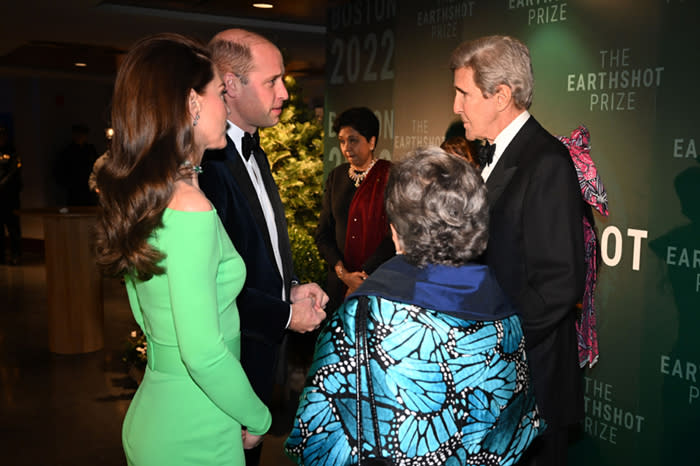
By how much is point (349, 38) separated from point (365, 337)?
421 centimetres

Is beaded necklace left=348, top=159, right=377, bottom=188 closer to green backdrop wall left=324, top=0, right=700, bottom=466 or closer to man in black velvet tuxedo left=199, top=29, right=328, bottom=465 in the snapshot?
green backdrop wall left=324, top=0, right=700, bottom=466

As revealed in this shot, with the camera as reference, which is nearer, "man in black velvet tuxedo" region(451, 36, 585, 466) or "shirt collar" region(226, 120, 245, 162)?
"man in black velvet tuxedo" region(451, 36, 585, 466)

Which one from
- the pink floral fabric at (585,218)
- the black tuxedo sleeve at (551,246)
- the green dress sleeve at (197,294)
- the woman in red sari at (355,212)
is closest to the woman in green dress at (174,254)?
the green dress sleeve at (197,294)

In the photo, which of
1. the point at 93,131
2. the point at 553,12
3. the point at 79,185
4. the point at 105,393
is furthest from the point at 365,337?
the point at 93,131

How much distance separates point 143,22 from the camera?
6.81 m

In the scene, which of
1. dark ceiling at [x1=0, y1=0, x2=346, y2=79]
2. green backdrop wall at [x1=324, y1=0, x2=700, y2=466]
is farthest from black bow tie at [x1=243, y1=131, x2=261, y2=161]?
dark ceiling at [x1=0, y1=0, x2=346, y2=79]

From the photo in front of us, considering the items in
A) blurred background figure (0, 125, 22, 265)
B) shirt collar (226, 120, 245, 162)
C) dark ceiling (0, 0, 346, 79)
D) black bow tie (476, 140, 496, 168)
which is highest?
dark ceiling (0, 0, 346, 79)

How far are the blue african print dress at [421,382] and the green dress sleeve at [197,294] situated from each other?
Answer: 21cm

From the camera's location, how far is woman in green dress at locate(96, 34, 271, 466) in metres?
1.33

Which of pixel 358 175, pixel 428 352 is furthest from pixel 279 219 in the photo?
pixel 358 175

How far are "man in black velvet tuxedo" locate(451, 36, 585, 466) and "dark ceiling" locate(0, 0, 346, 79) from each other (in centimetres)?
338

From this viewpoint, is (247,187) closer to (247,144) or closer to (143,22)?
(247,144)

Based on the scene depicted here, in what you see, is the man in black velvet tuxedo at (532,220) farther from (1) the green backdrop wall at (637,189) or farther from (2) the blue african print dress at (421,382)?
(2) the blue african print dress at (421,382)

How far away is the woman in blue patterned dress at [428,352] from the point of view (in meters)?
1.29
